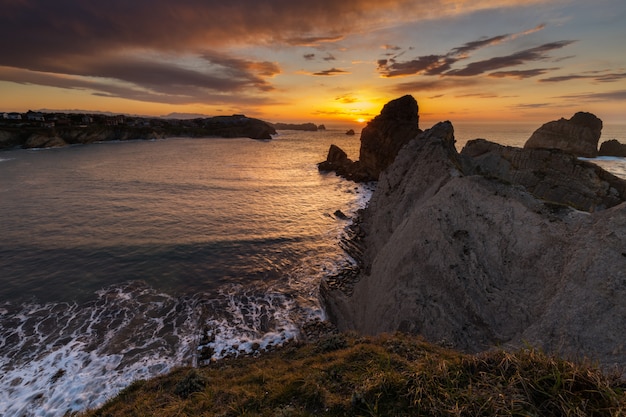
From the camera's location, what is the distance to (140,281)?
1003 inches

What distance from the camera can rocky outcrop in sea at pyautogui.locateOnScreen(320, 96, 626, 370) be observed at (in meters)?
11.0

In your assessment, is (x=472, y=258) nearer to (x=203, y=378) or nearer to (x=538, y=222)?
(x=538, y=222)

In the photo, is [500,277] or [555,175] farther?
[555,175]

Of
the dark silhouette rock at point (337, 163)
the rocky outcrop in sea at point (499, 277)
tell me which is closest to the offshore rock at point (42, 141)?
the dark silhouette rock at point (337, 163)

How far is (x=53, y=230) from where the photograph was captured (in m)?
35.3

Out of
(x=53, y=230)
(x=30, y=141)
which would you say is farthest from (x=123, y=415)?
(x=30, y=141)

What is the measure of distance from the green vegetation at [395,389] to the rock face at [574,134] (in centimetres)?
11631

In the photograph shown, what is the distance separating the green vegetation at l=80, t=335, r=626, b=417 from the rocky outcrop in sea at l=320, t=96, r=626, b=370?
127 inches

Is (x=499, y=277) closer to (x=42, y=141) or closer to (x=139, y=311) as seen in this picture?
(x=139, y=311)

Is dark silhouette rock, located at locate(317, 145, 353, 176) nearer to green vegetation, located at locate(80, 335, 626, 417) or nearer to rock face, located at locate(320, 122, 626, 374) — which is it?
rock face, located at locate(320, 122, 626, 374)

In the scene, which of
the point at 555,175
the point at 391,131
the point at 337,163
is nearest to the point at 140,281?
the point at 555,175

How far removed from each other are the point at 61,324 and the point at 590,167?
48.8 m

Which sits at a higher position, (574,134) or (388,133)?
(574,134)

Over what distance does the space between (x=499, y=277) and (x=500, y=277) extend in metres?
0.04
